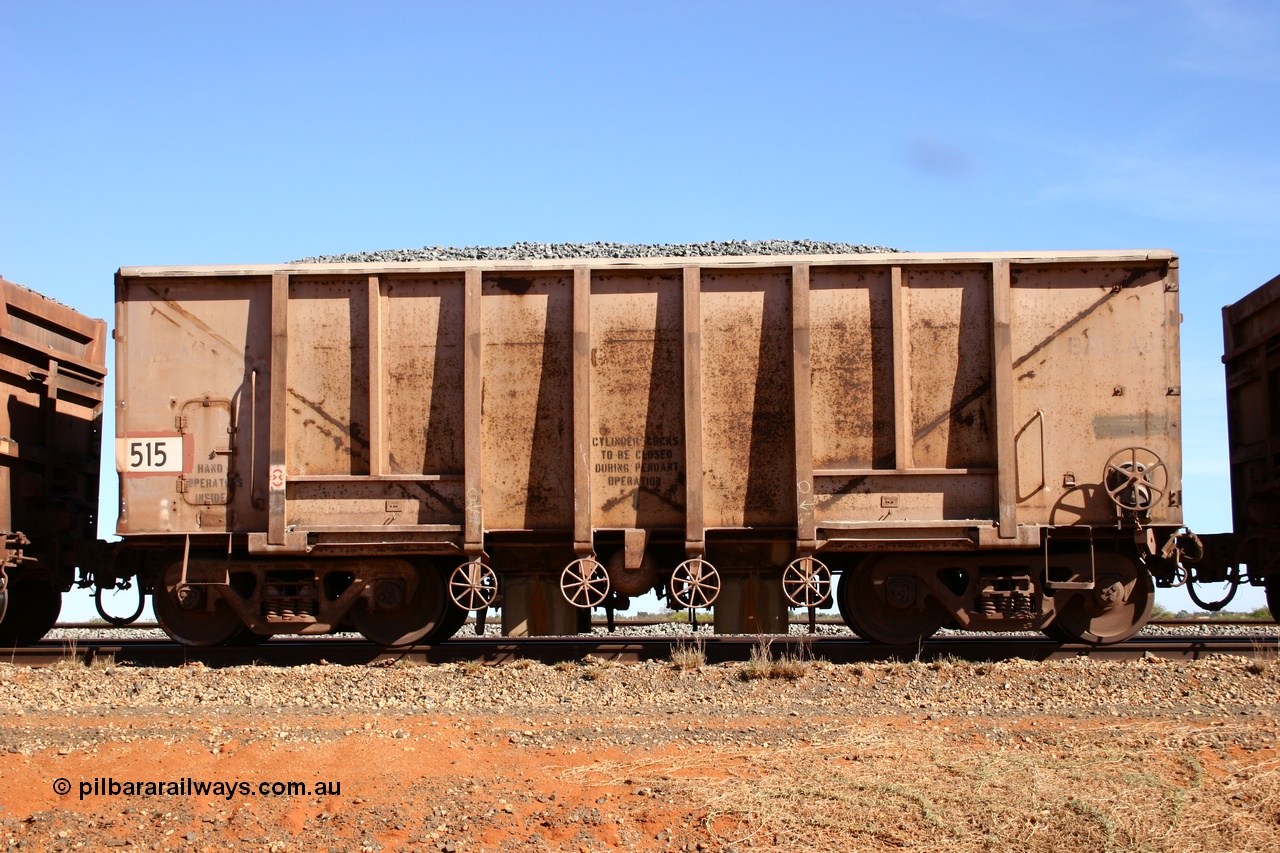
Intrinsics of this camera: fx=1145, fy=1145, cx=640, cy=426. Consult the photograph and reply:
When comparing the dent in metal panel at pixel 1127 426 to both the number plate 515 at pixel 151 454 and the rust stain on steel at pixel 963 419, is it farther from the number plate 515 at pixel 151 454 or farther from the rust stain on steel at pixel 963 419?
the number plate 515 at pixel 151 454

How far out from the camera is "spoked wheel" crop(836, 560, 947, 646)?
1028cm

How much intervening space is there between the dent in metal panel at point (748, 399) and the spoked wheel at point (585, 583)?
42.4 inches

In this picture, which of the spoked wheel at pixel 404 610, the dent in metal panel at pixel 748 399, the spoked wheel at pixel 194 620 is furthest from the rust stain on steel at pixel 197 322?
the dent in metal panel at pixel 748 399

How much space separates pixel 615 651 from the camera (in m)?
10.4

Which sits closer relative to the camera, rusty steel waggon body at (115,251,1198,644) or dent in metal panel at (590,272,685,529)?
rusty steel waggon body at (115,251,1198,644)

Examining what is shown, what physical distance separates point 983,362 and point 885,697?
3.32 meters

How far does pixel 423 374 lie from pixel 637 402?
1954mm

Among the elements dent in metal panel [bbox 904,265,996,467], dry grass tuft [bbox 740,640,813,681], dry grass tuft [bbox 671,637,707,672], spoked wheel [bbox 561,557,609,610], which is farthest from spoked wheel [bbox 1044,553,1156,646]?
spoked wheel [bbox 561,557,609,610]

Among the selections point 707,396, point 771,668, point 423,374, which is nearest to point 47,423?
point 423,374

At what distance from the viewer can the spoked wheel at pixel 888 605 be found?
10281 mm

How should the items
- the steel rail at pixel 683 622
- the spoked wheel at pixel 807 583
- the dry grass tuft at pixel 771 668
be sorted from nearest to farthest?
the dry grass tuft at pixel 771 668
the spoked wheel at pixel 807 583
the steel rail at pixel 683 622

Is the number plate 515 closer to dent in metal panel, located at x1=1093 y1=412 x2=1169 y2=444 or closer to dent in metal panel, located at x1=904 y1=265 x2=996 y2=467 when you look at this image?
dent in metal panel, located at x1=904 y1=265 x2=996 y2=467

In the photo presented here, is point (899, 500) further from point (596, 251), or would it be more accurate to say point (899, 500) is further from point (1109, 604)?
point (596, 251)

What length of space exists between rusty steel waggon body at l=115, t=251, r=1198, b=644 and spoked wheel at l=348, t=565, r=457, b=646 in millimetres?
53
